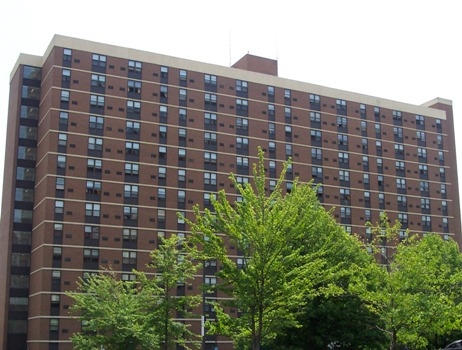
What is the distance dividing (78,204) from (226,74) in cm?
2658

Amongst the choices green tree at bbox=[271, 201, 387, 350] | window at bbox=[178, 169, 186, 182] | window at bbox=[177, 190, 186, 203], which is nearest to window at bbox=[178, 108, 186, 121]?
window at bbox=[178, 169, 186, 182]

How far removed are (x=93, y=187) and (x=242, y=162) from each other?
19910 mm

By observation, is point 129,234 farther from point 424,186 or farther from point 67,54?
point 424,186

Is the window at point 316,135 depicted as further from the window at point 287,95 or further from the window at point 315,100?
the window at point 287,95

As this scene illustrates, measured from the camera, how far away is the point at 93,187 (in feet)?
273

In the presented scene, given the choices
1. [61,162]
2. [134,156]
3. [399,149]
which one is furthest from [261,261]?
Answer: [399,149]

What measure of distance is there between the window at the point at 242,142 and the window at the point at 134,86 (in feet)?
46.6

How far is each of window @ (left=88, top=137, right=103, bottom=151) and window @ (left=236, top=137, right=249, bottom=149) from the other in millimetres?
17993

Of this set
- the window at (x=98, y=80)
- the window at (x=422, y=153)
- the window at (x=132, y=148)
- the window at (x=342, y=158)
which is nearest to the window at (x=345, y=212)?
the window at (x=342, y=158)

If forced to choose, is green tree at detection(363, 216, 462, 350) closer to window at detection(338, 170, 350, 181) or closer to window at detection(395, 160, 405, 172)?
window at detection(338, 170, 350, 181)

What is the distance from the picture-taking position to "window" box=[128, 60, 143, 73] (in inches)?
3487

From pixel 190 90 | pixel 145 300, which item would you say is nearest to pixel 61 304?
pixel 145 300

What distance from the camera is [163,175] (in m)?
87.7

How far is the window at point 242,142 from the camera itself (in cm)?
9306
